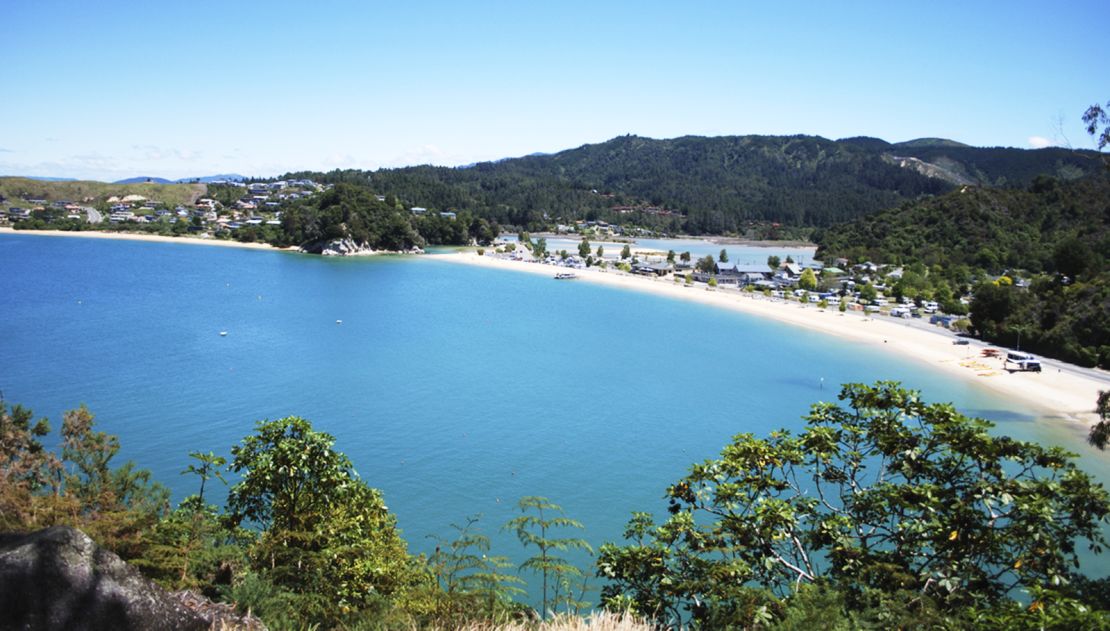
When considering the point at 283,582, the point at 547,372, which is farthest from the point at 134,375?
the point at 283,582

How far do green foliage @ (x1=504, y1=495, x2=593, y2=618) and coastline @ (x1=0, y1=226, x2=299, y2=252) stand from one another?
7034 centimetres

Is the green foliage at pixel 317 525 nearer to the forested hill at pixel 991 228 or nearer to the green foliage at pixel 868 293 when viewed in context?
the green foliage at pixel 868 293

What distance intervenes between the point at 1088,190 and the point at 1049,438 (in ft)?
166

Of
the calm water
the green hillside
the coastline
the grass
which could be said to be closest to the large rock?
the calm water

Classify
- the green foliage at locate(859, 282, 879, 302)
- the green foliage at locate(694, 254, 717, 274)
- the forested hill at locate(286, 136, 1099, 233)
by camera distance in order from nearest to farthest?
the green foliage at locate(859, 282, 879, 302) < the green foliage at locate(694, 254, 717, 274) < the forested hill at locate(286, 136, 1099, 233)

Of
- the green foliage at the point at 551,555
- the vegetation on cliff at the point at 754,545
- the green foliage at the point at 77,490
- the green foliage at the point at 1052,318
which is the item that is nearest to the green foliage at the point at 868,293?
the green foliage at the point at 1052,318

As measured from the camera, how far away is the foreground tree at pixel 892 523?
5.59m

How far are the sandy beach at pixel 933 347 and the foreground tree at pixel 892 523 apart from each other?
22382 millimetres

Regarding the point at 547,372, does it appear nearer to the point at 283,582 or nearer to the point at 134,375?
the point at 134,375

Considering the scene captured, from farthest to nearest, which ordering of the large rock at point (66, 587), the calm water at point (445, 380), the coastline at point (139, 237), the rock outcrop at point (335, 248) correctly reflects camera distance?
A: the coastline at point (139, 237) < the rock outcrop at point (335, 248) < the calm water at point (445, 380) < the large rock at point (66, 587)

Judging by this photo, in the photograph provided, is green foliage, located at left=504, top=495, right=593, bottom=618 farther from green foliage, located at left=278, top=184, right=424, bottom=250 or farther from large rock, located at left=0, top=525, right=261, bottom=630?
green foliage, located at left=278, top=184, right=424, bottom=250

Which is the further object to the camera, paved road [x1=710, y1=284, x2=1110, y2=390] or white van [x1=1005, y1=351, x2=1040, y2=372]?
white van [x1=1005, y1=351, x2=1040, y2=372]

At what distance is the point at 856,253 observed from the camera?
208 ft

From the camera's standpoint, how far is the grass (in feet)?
317
